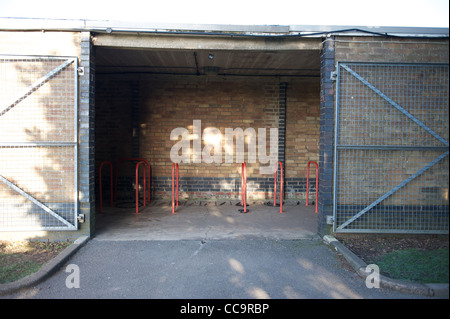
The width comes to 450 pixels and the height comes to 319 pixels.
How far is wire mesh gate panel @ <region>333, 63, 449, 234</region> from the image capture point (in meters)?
5.17

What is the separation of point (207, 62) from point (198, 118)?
1.72 metres

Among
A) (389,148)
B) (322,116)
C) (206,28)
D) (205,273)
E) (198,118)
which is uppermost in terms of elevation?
(206,28)

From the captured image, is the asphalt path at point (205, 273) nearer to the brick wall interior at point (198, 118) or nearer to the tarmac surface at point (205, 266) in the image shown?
the tarmac surface at point (205, 266)

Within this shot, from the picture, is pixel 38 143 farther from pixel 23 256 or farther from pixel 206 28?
pixel 206 28

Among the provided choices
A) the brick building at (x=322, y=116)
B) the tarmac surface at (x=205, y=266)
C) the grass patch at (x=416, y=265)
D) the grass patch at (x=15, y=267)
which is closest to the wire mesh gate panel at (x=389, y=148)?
the brick building at (x=322, y=116)

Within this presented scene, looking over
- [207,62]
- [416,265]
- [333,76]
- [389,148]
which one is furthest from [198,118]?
[416,265]

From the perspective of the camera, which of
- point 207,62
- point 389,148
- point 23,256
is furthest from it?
point 207,62

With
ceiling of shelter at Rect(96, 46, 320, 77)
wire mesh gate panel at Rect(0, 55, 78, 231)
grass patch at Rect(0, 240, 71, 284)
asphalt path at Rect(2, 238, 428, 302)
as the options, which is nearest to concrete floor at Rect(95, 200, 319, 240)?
asphalt path at Rect(2, 238, 428, 302)

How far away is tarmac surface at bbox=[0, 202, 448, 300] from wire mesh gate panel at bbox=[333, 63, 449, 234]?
0.93 metres

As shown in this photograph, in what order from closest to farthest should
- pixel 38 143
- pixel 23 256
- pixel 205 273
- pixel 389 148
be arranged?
pixel 205 273 < pixel 23 256 < pixel 38 143 < pixel 389 148

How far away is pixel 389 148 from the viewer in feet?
17.1

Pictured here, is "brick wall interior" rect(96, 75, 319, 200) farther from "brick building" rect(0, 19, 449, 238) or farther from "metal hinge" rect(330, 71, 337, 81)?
"metal hinge" rect(330, 71, 337, 81)

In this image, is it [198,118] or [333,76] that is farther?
[198,118]

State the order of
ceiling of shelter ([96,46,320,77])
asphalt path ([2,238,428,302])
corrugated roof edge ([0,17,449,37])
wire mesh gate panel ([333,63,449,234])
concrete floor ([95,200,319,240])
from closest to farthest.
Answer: asphalt path ([2,238,428,302])
corrugated roof edge ([0,17,449,37])
wire mesh gate panel ([333,63,449,234])
concrete floor ([95,200,319,240])
ceiling of shelter ([96,46,320,77])
